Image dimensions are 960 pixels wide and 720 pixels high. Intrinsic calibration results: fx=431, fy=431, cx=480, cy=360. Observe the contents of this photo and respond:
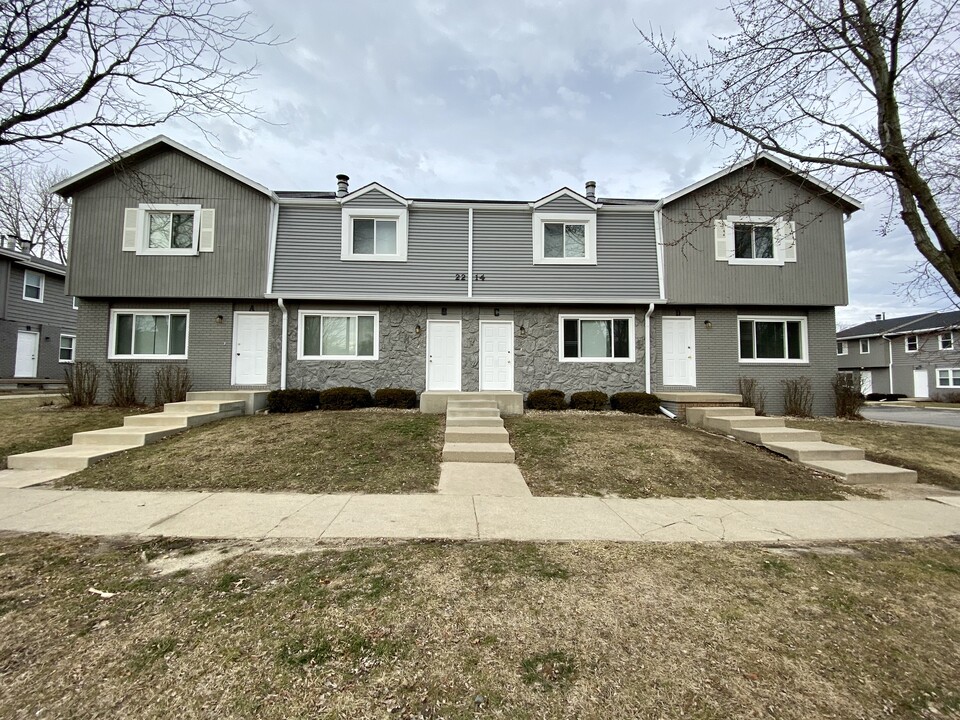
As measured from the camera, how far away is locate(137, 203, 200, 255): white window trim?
11766 mm

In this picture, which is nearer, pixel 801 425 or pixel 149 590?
pixel 149 590

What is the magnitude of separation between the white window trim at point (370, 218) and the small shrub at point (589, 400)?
6124mm

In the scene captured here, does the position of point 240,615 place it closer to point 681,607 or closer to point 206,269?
point 681,607

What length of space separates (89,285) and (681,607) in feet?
49.7

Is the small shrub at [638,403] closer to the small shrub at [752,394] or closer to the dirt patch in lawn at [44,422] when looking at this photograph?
the small shrub at [752,394]

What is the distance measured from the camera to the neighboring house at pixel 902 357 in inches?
1076

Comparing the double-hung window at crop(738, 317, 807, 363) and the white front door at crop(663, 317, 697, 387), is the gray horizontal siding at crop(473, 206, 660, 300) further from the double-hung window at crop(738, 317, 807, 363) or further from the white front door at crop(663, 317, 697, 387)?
the double-hung window at crop(738, 317, 807, 363)

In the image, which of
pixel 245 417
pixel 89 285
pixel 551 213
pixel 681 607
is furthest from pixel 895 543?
pixel 89 285

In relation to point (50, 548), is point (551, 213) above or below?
above

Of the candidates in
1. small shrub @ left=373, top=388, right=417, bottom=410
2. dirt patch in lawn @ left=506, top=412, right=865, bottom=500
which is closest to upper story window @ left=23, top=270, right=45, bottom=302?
small shrub @ left=373, top=388, right=417, bottom=410

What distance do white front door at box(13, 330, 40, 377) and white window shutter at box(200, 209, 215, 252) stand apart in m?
14.0

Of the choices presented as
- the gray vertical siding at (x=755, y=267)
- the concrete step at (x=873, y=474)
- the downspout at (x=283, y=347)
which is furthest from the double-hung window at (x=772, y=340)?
the downspout at (x=283, y=347)

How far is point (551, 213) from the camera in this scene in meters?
12.5

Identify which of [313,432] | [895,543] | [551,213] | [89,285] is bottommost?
[895,543]
